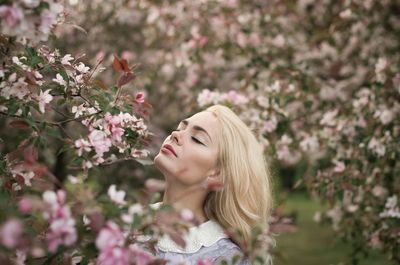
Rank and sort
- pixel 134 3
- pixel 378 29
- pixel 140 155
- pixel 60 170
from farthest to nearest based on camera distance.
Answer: pixel 60 170, pixel 134 3, pixel 378 29, pixel 140 155

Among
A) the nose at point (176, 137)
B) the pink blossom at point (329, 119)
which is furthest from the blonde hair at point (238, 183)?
the pink blossom at point (329, 119)

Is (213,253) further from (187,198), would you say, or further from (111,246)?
(111,246)

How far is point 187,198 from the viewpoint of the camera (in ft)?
8.22

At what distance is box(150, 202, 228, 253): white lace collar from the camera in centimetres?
239

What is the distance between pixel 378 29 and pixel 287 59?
933 mm

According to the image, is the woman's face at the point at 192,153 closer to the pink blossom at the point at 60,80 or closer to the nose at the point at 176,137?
the nose at the point at 176,137

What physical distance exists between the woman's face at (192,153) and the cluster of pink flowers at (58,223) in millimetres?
1029

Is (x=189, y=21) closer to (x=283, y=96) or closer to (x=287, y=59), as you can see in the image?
(x=287, y=59)

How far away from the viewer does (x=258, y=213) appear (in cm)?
255

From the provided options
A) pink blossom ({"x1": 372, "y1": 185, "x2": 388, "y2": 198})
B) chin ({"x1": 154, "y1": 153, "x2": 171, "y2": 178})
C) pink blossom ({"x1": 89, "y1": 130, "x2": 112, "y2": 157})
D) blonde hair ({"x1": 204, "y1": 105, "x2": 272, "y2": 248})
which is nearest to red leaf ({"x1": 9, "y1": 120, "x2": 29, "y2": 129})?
pink blossom ({"x1": 89, "y1": 130, "x2": 112, "y2": 157})

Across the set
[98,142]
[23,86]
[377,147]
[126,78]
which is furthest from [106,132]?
[377,147]

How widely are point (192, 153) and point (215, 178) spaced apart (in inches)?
6.1

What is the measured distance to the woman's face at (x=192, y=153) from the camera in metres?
2.43

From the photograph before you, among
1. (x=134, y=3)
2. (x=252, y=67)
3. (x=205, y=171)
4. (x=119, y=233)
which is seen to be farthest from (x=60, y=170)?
(x=119, y=233)
